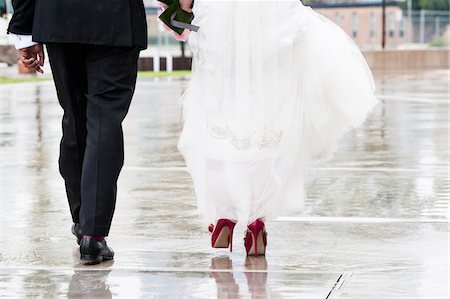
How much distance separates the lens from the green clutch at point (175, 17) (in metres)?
5.93

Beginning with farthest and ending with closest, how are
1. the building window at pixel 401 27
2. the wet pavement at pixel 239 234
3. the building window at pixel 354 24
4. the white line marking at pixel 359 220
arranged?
1. the building window at pixel 354 24
2. the building window at pixel 401 27
3. the white line marking at pixel 359 220
4. the wet pavement at pixel 239 234

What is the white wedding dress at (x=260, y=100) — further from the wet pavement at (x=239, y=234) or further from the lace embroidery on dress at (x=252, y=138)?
the wet pavement at (x=239, y=234)

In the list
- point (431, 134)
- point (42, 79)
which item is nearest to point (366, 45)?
point (42, 79)

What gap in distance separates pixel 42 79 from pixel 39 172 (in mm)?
17710

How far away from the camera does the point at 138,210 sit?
741cm

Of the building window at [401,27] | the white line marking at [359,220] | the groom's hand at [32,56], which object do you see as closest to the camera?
the groom's hand at [32,56]

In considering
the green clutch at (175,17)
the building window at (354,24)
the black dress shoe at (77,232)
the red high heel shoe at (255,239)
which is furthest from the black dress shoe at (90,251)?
the building window at (354,24)

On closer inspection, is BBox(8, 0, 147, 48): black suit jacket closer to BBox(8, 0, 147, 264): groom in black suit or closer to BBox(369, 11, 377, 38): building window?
BBox(8, 0, 147, 264): groom in black suit

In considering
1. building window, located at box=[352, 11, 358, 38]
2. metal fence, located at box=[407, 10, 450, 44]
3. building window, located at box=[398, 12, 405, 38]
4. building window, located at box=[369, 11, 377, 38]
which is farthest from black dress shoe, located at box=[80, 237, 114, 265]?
building window, located at box=[352, 11, 358, 38]

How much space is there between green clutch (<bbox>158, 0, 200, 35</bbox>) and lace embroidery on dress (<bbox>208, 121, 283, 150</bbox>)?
0.51 m

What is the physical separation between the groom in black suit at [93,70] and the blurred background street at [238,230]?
292 mm

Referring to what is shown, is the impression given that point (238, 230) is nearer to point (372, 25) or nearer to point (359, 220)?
point (359, 220)

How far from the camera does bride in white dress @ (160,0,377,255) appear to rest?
578 cm

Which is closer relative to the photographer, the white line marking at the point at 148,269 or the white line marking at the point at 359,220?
the white line marking at the point at 148,269
